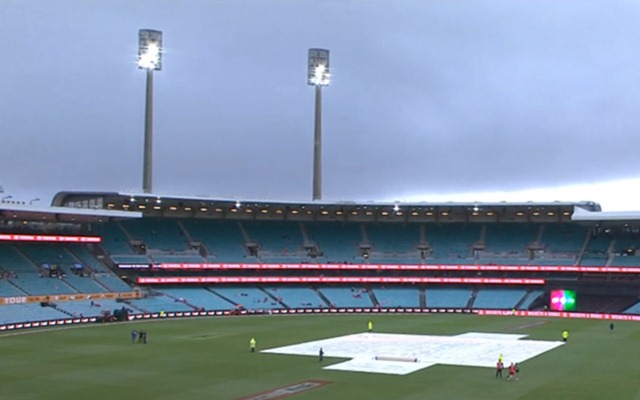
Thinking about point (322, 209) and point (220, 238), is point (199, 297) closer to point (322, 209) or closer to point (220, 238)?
point (220, 238)

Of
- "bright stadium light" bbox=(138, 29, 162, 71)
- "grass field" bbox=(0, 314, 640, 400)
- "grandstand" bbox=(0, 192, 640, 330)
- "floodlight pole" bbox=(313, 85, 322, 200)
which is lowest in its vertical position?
"grass field" bbox=(0, 314, 640, 400)

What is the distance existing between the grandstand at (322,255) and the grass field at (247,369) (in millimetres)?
17424

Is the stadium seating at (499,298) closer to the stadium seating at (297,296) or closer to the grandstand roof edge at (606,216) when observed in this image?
the grandstand roof edge at (606,216)

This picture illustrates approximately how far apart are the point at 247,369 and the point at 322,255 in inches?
2257

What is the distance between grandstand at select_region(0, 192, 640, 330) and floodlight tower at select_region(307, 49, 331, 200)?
382 cm

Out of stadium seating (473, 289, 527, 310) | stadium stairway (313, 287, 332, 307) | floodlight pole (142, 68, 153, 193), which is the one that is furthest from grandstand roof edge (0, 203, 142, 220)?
stadium seating (473, 289, 527, 310)

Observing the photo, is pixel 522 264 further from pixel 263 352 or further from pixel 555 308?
pixel 263 352

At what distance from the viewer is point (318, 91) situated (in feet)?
334

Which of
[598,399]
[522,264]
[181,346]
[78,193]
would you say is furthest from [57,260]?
[598,399]

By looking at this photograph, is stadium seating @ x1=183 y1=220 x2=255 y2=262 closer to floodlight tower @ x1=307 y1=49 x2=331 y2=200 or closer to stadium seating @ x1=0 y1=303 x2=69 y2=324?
floodlight tower @ x1=307 y1=49 x2=331 y2=200

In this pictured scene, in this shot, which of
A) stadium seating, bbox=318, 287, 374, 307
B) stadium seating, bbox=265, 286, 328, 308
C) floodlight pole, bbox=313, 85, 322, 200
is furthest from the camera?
floodlight pole, bbox=313, 85, 322, 200

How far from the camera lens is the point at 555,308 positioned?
92.2m

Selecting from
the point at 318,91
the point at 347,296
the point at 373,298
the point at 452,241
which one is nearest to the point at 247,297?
the point at 347,296

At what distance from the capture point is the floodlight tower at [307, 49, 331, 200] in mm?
100000
